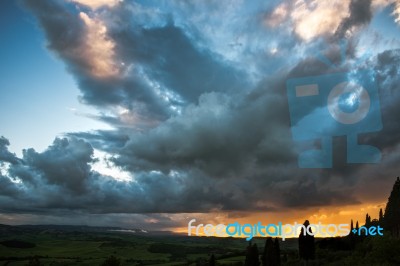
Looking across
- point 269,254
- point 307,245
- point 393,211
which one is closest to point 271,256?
point 269,254

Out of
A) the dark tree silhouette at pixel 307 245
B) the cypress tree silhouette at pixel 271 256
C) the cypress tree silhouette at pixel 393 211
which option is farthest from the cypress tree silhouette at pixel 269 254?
the cypress tree silhouette at pixel 393 211

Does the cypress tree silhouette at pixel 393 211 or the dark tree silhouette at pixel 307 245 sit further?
the cypress tree silhouette at pixel 393 211

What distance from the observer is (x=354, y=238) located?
12838 cm

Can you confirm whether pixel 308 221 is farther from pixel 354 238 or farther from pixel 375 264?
pixel 375 264

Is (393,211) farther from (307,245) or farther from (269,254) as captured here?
(269,254)

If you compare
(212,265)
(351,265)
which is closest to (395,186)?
(351,265)

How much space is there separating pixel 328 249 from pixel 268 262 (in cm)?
2184

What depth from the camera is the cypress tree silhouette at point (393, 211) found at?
114250mm

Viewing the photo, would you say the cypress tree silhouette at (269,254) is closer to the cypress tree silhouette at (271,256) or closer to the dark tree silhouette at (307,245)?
the cypress tree silhouette at (271,256)

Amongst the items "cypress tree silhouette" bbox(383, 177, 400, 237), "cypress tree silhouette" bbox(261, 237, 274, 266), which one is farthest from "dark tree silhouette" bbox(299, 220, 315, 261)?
"cypress tree silhouette" bbox(383, 177, 400, 237)

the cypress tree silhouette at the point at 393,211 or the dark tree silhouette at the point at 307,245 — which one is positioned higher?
the cypress tree silhouette at the point at 393,211

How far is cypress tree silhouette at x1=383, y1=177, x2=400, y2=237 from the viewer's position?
114m

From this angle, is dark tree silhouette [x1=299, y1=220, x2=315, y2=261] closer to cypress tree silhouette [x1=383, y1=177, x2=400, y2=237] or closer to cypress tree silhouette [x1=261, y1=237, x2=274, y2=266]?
cypress tree silhouette [x1=261, y1=237, x2=274, y2=266]

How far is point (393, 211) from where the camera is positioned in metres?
116
